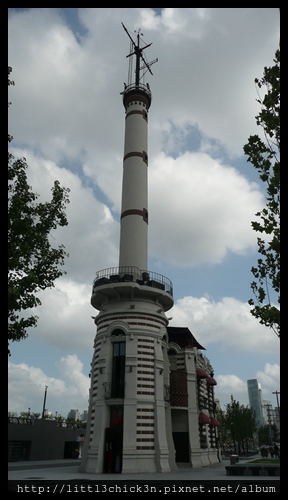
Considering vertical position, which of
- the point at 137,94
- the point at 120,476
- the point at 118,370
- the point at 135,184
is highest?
the point at 137,94

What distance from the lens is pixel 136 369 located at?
30.5 metres

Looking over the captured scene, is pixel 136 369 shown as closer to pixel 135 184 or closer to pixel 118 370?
pixel 118 370

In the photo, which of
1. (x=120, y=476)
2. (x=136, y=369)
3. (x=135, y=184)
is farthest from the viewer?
(x=135, y=184)

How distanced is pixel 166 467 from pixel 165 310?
13.2 metres

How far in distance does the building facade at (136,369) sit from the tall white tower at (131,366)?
0.22 ft

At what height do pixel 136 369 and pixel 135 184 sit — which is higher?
pixel 135 184

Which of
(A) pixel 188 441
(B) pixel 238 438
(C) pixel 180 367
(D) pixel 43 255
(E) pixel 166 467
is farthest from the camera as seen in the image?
(B) pixel 238 438

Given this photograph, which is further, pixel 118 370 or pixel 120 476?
pixel 118 370

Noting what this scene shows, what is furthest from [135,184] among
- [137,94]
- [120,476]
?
[120,476]

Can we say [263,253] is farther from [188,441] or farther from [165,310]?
[188,441]

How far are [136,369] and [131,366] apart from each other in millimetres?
454

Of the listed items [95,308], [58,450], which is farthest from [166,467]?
[58,450]

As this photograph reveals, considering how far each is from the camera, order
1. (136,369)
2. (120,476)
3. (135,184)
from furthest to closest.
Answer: (135,184) < (136,369) < (120,476)

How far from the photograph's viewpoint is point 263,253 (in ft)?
49.5
